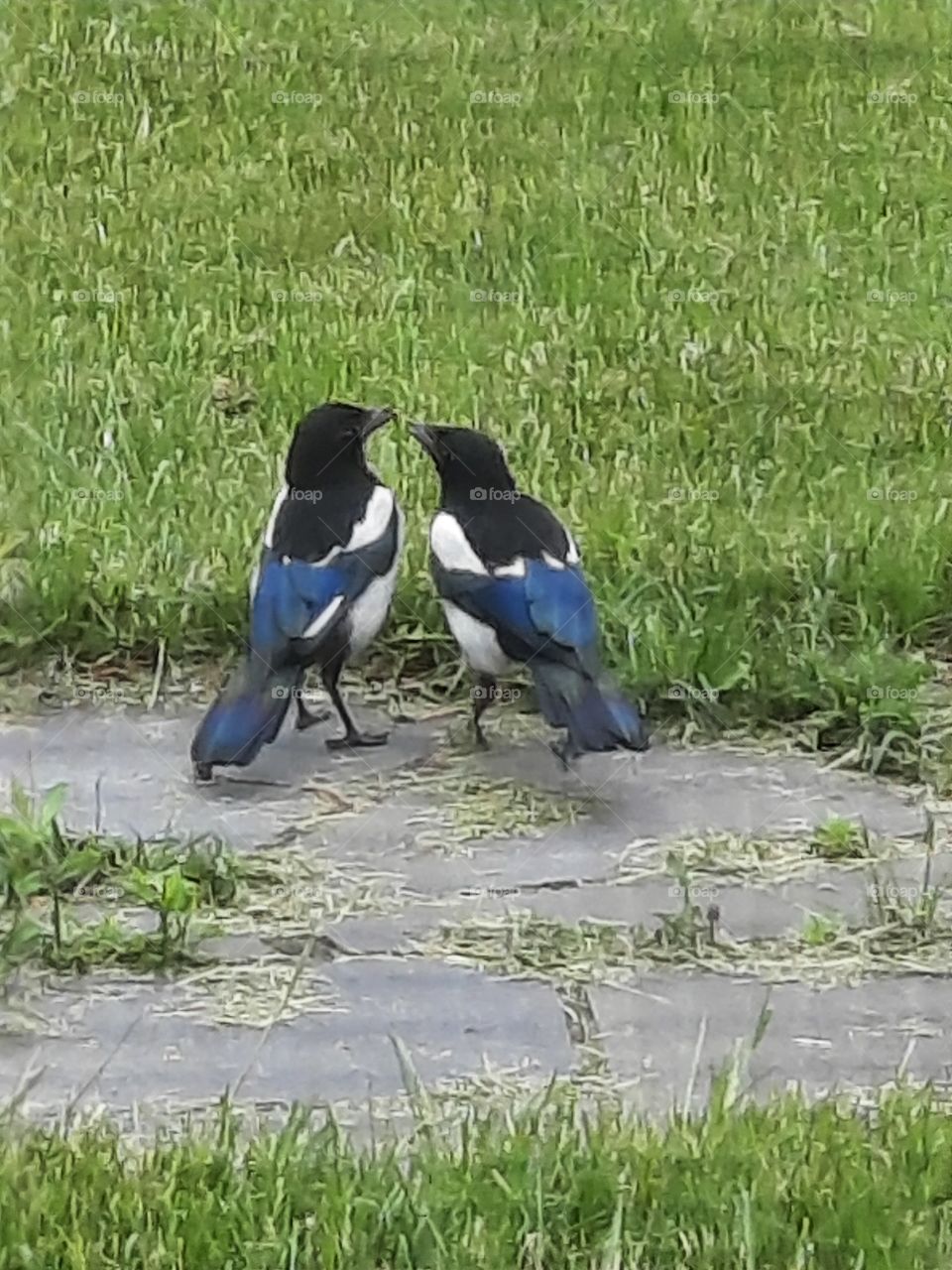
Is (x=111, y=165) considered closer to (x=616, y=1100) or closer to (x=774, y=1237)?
(x=616, y=1100)

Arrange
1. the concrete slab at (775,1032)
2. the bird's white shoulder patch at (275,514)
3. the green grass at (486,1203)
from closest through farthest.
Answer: the green grass at (486,1203) < the concrete slab at (775,1032) < the bird's white shoulder patch at (275,514)

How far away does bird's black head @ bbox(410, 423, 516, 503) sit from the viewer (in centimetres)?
145

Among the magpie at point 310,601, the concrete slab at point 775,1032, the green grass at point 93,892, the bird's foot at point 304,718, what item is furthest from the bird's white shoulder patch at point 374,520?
the concrete slab at point 775,1032

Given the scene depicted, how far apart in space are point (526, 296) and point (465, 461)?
0.41 ft

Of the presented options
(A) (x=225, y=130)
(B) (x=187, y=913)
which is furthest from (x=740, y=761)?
(A) (x=225, y=130)

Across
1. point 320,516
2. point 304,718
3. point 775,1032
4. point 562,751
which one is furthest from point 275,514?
point 775,1032

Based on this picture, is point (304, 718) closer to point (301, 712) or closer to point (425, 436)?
point (301, 712)

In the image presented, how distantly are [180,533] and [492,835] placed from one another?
287 mm

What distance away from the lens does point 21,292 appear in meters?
1.49

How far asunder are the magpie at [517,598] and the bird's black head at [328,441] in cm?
4

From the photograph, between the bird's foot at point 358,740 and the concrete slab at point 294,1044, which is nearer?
the concrete slab at point 294,1044

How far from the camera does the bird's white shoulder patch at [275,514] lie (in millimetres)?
1442

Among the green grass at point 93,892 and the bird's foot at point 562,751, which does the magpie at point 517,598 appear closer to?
the bird's foot at point 562,751

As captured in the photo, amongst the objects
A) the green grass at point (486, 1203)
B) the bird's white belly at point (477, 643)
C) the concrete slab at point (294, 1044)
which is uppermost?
the bird's white belly at point (477, 643)
